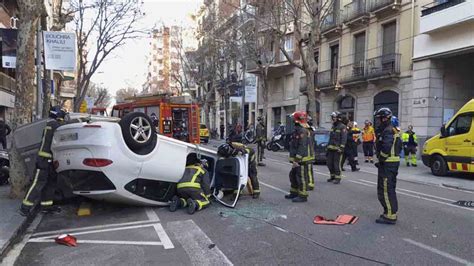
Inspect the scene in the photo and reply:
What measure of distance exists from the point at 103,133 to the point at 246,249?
2.87m

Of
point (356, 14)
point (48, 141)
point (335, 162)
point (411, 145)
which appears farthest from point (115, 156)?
point (356, 14)

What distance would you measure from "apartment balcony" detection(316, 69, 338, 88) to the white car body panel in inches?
879

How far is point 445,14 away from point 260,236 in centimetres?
1660

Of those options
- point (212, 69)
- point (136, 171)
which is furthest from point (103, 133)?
point (212, 69)

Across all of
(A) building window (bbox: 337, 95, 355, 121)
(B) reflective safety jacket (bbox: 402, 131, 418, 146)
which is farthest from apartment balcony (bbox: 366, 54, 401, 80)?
(B) reflective safety jacket (bbox: 402, 131, 418, 146)

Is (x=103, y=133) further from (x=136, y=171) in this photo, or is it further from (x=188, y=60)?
(x=188, y=60)

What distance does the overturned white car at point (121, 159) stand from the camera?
681 cm

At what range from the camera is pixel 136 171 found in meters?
7.09

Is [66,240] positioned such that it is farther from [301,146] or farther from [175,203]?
[301,146]

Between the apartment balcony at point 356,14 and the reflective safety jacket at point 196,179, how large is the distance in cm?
2006

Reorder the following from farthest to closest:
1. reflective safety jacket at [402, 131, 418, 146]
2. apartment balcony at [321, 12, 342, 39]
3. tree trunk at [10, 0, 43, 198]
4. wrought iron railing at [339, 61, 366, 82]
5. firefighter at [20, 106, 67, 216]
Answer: apartment balcony at [321, 12, 342, 39], wrought iron railing at [339, 61, 366, 82], reflective safety jacket at [402, 131, 418, 146], tree trunk at [10, 0, 43, 198], firefighter at [20, 106, 67, 216]

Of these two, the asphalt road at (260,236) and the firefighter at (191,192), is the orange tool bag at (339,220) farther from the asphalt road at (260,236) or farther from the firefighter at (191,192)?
the firefighter at (191,192)

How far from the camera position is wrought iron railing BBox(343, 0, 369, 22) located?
25.5 meters

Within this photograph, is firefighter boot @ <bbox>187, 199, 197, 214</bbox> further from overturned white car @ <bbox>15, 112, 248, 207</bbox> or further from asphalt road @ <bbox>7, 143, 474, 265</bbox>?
overturned white car @ <bbox>15, 112, 248, 207</bbox>
